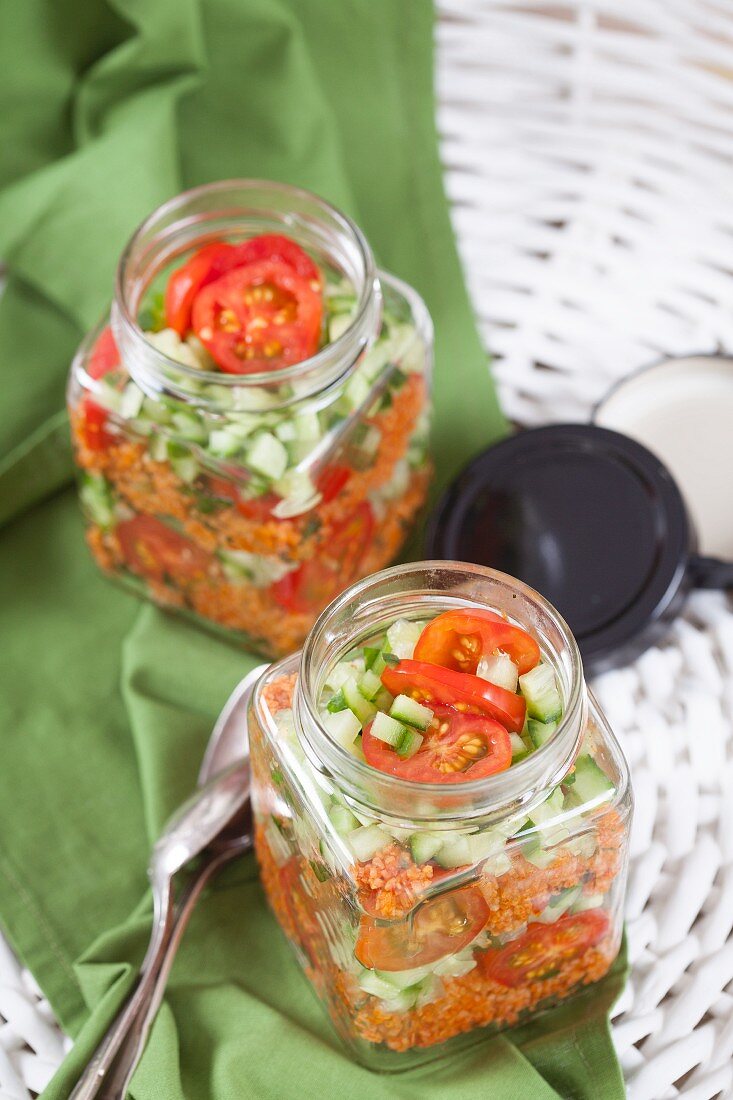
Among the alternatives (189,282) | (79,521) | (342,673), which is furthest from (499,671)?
(79,521)

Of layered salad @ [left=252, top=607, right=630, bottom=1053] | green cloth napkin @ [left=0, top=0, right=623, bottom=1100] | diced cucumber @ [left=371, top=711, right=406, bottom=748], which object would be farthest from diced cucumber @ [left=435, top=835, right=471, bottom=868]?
green cloth napkin @ [left=0, top=0, right=623, bottom=1100]

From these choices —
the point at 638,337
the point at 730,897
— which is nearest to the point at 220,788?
the point at 730,897

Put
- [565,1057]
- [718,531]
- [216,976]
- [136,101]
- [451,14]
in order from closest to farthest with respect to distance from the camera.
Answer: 1. [565,1057]
2. [216,976]
3. [718,531]
4. [136,101]
5. [451,14]

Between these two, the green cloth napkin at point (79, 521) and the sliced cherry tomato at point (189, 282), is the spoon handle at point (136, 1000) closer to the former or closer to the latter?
the green cloth napkin at point (79, 521)

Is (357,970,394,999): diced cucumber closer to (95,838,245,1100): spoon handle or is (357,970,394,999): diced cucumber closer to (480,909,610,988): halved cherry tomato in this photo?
(480,909,610,988): halved cherry tomato

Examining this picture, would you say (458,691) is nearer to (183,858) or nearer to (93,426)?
(183,858)

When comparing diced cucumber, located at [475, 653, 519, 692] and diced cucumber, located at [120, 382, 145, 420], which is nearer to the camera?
diced cucumber, located at [475, 653, 519, 692]

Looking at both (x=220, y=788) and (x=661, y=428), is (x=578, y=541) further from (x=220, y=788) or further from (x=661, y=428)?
(x=220, y=788)
